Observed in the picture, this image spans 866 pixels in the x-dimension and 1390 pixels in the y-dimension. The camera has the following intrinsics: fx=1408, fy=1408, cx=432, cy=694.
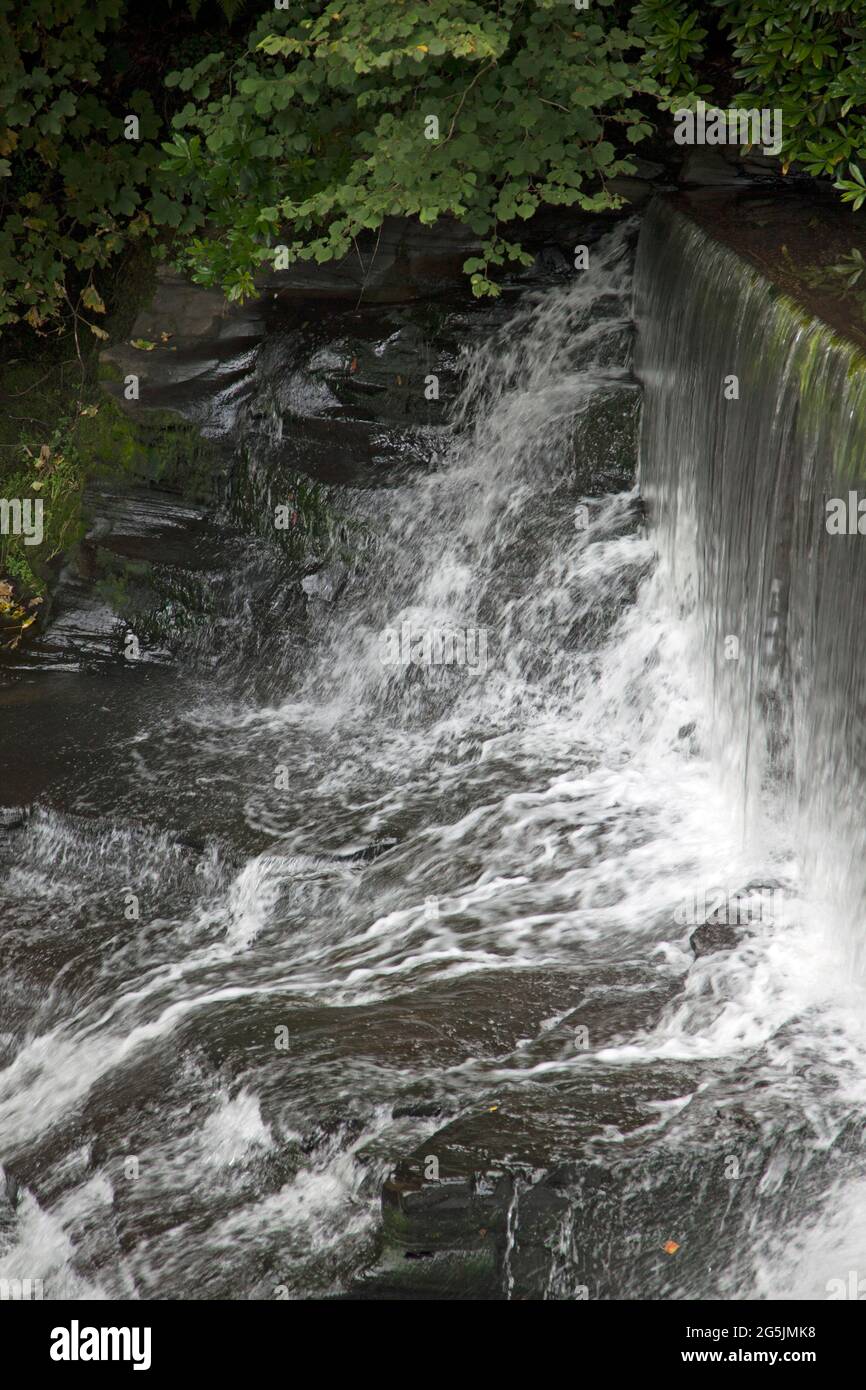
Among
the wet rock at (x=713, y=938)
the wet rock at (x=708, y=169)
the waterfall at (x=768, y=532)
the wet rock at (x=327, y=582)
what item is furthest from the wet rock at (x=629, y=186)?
the wet rock at (x=713, y=938)

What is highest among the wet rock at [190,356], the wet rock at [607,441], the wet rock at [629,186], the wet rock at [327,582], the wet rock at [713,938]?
the wet rock at [629,186]

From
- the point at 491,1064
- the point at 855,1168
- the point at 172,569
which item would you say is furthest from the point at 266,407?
the point at 855,1168

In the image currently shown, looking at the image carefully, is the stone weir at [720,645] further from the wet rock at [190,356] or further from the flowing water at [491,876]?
the wet rock at [190,356]

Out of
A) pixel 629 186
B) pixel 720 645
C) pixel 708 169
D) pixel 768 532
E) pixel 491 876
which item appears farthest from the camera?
pixel 629 186

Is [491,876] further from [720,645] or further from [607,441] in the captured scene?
[607,441]

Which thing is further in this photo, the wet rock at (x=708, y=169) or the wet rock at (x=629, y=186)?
the wet rock at (x=629, y=186)

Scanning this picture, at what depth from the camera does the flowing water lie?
3916 mm

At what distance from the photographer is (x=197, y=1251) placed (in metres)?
4.01

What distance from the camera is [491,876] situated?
18.1 feet

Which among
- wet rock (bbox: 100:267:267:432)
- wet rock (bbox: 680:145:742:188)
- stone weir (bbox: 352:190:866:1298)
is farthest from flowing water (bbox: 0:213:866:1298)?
wet rock (bbox: 680:145:742:188)

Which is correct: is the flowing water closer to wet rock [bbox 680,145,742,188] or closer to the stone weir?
the stone weir

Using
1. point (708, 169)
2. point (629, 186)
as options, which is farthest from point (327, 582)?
point (708, 169)

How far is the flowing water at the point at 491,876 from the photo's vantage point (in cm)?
392

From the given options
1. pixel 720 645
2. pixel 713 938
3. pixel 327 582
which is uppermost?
pixel 327 582
